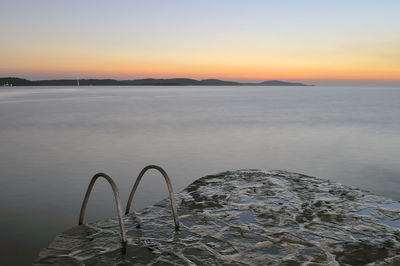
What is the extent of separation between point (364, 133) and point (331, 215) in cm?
2132

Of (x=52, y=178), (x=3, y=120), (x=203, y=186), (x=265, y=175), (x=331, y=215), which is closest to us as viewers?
(x=331, y=215)

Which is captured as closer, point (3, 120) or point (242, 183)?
point (242, 183)

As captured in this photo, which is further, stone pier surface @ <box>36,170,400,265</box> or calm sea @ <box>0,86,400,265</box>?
calm sea @ <box>0,86,400,265</box>

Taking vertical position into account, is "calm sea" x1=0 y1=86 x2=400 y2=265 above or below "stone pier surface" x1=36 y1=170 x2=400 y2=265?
below

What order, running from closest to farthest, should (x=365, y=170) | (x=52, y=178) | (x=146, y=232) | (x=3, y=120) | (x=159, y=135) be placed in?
(x=146, y=232)
(x=52, y=178)
(x=365, y=170)
(x=159, y=135)
(x=3, y=120)

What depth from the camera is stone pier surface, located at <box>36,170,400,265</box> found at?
16.8ft

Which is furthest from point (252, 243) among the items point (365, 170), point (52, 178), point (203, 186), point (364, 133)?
point (364, 133)

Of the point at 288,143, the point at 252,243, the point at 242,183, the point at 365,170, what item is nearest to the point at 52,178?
the point at 242,183

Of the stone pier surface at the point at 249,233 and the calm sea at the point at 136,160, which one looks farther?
the calm sea at the point at 136,160

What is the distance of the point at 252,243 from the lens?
5.58 m

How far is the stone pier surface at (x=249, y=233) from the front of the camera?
5113 mm

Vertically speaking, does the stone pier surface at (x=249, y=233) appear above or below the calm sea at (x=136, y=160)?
above

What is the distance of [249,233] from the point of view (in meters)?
5.96

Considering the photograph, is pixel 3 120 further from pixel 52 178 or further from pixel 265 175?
pixel 265 175
